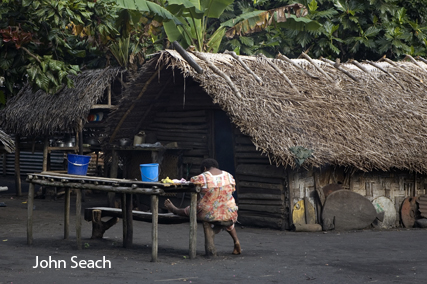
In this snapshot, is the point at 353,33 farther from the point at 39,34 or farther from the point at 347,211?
the point at 39,34

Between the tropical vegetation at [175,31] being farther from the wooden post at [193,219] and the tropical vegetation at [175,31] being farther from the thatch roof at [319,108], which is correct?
the wooden post at [193,219]

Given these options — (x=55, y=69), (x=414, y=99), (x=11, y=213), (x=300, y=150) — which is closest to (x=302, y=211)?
(x=300, y=150)

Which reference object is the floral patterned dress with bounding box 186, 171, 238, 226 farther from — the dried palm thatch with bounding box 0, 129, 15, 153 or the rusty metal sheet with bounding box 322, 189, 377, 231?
the dried palm thatch with bounding box 0, 129, 15, 153

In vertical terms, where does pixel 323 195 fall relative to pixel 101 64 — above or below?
below

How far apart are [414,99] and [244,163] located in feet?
14.3

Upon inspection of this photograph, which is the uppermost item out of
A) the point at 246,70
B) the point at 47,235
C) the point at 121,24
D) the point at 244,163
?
the point at 121,24

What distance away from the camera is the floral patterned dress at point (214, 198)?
763 cm

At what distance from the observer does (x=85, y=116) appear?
13.7 meters

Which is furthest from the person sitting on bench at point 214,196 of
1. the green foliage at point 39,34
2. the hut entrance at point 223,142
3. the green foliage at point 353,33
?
the green foliage at point 353,33

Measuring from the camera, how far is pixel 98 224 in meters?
9.11

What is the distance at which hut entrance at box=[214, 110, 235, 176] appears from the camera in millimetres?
12172

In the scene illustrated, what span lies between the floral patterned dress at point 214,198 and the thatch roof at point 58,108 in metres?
6.70

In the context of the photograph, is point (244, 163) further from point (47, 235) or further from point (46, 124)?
point (46, 124)

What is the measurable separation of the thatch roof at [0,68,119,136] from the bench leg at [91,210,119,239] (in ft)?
16.3
